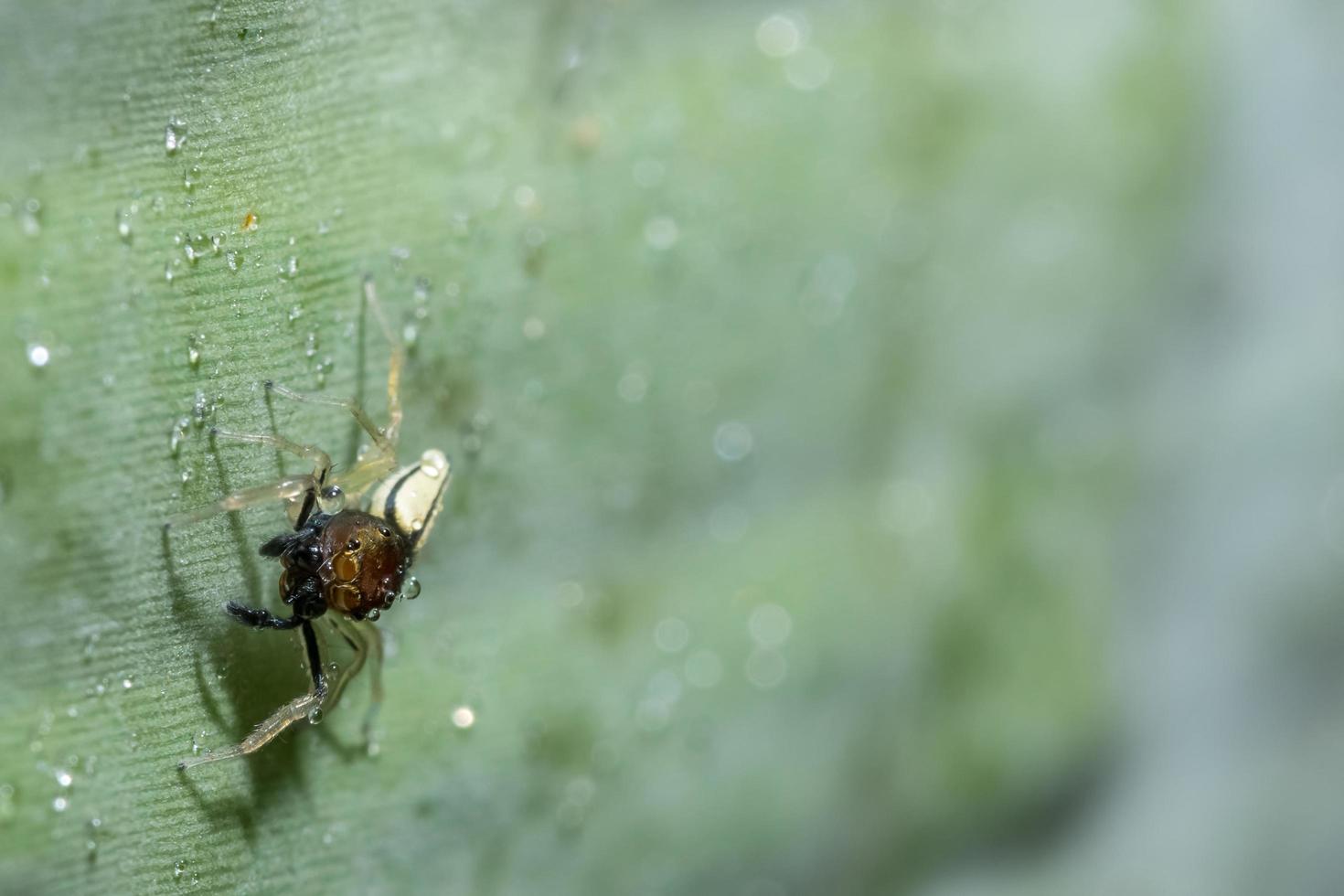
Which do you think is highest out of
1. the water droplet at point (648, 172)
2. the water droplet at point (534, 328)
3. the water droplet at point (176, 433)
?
the water droplet at point (648, 172)

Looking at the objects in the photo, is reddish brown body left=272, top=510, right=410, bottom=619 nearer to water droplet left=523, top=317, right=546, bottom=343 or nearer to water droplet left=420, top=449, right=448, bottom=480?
water droplet left=420, top=449, right=448, bottom=480

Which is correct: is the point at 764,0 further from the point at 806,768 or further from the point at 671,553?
the point at 806,768

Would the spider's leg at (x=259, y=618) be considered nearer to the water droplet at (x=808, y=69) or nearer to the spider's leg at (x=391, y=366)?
the spider's leg at (x=391, y=366)

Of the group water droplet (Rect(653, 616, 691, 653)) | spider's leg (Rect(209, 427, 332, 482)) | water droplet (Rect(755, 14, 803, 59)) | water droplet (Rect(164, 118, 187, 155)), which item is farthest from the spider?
water droplet (Rect(755, 14, 803, 59))

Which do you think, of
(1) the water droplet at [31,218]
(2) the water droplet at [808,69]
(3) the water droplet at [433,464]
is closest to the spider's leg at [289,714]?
(3) the water droplet at [433,464]

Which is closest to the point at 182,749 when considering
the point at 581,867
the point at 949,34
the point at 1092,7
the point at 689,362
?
the point at 581,867

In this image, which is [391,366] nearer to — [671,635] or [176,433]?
[176,433]
